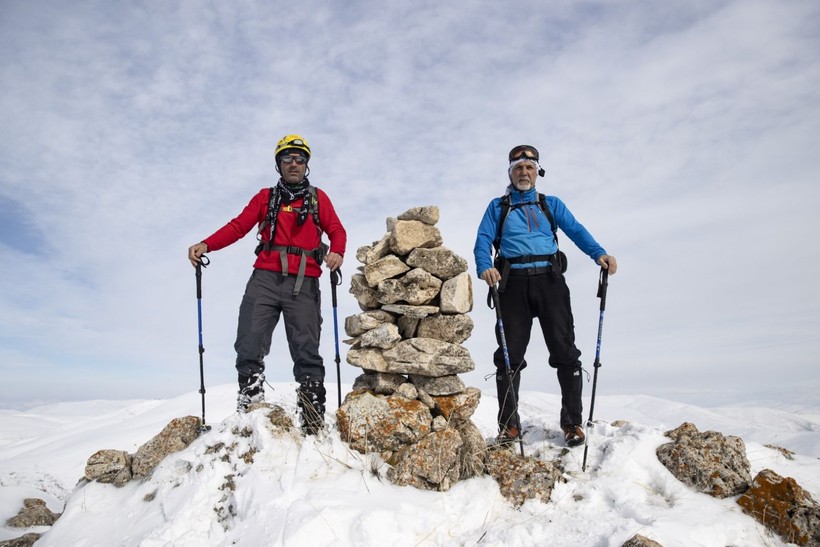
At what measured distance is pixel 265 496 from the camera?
509cm

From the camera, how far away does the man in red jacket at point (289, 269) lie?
6363 millimetres

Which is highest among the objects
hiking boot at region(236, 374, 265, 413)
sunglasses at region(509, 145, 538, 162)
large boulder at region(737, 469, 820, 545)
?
sunglasses at region(509, 145, 538, 162)

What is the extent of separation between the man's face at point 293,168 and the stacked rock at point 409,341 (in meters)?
1.44

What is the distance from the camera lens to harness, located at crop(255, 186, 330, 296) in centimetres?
646

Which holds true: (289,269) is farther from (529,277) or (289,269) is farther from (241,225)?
(529,277)

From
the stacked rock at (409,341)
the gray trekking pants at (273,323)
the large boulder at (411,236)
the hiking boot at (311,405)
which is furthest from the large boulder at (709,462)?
the gray trekking pants at (273,323)

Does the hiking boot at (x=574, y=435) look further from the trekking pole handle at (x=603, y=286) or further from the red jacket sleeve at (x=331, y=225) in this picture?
the red jacket sleeve at (x=331, y=225)

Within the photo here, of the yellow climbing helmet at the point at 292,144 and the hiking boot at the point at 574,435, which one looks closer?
the hiking boot at the point at 574,435

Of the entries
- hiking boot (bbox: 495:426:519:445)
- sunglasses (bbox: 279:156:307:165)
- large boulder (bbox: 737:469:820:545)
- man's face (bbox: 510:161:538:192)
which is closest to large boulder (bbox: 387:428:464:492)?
hiking boot (bbox: 495:426:519:445)

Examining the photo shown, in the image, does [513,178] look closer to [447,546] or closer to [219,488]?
[447,546]

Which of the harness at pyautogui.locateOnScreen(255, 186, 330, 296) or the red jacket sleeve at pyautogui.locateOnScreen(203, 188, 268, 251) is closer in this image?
the harness at pyautogui.locateOnScreen(255, 186, 330, 296)

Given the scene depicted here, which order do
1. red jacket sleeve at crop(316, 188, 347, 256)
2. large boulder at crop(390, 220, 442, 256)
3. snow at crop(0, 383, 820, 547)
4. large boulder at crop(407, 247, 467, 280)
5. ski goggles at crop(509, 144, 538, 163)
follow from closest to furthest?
snow at crop(0, 383, 820, 547)
red jacket sleeve at crop(316, 188, 347, 256)
ski goggles at crop(509, 144, 538, 163)
large boulder at crop(407, 247, 467, 280)
large boulder at crop(390, 220, 442, 256)

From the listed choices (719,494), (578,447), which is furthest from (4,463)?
(719,494)

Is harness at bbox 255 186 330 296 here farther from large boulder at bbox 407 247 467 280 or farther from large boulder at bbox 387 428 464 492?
large boulder at bbox 387 428 464 492
